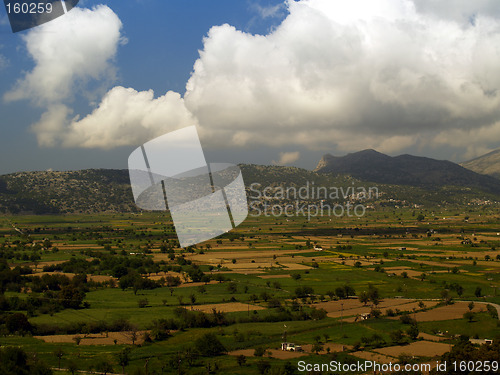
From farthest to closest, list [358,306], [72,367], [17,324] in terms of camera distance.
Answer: [358,306] < [17,324] < [72,367]

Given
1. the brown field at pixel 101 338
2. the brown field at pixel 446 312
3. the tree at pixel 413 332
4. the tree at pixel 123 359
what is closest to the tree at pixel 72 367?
the tree at pixel 123 359

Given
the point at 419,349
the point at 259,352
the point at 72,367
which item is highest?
the point at 72,367

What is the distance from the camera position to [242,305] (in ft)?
167

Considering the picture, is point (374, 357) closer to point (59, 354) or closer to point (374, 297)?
point (374, 297)

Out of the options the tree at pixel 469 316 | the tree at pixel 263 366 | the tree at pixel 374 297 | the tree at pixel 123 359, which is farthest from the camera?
the tree at pixel 374 297

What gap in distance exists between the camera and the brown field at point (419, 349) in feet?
110

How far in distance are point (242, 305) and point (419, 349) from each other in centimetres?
2141

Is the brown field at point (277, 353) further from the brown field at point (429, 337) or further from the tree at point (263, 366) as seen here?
the brown field at point (429, 337)

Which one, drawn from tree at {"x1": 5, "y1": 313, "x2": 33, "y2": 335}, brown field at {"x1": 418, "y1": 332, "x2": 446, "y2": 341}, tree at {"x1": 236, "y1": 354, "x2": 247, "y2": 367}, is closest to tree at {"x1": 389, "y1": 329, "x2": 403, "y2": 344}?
brown field at {"x1": 418, "y1": 332, "x2": 446, "y2": 341}

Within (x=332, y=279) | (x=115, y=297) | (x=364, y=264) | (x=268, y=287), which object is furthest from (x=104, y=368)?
(x=364, y=264)

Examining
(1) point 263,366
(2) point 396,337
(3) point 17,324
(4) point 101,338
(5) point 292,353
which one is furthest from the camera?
(3) point 17,324

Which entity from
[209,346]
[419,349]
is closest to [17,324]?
[209,346]

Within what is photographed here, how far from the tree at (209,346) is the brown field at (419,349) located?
11902mm

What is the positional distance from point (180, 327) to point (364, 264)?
160 feet
